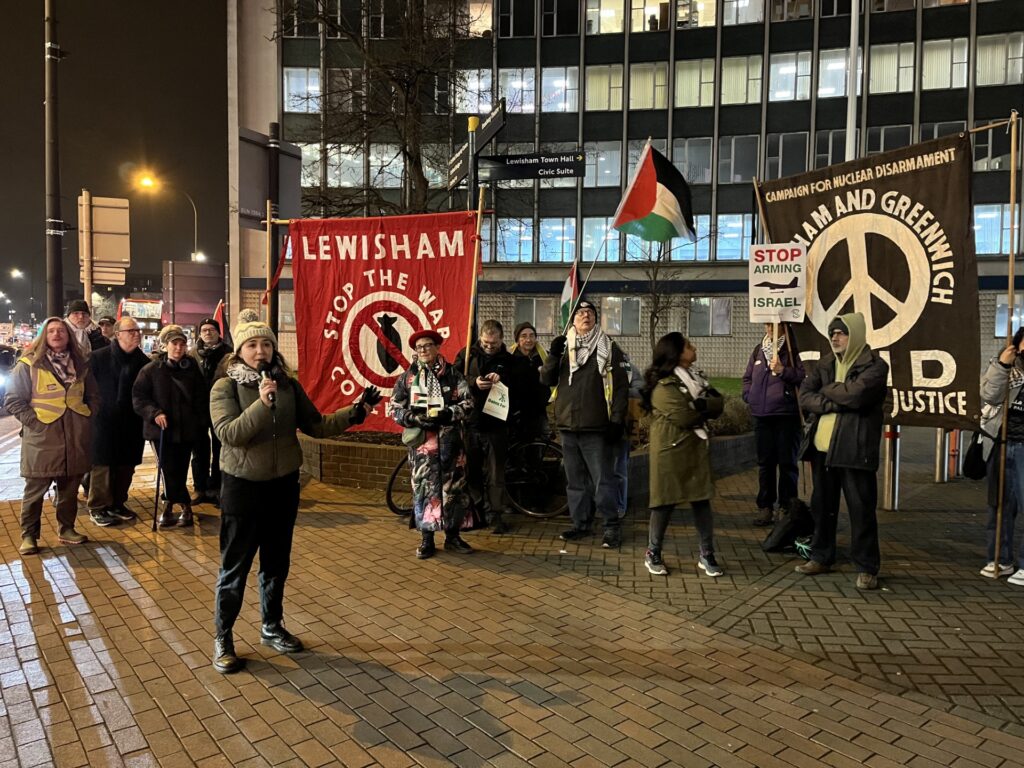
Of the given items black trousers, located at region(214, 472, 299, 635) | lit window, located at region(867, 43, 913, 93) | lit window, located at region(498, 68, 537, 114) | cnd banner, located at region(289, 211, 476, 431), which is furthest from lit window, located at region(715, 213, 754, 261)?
black trousers, located at region(214, 472, 299, 635)

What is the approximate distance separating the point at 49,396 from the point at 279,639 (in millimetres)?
3544

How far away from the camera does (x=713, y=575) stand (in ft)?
19.0

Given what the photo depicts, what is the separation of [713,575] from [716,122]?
32489 mm

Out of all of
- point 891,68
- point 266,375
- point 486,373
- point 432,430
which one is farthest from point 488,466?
point 891,68

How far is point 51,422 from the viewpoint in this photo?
6.36m

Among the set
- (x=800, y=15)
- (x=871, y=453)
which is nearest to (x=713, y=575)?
(x=871, y=453)

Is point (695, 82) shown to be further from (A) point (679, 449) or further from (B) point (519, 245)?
(A) point (679, 449)

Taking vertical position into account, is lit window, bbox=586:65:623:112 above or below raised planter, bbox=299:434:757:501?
above

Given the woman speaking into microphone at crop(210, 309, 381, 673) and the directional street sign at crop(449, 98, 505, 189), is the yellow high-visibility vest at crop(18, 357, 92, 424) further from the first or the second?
the directional street sign at crop(449, 98, 505, 189)

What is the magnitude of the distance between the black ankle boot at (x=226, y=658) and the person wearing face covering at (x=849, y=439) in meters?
4.18

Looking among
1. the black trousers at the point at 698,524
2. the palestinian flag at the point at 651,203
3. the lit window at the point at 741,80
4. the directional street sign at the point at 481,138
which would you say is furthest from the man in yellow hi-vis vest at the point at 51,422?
the lit window at the point at 741,80

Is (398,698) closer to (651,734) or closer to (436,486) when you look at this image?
(651,734)

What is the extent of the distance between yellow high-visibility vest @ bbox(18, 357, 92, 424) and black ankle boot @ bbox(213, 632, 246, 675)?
3338 millimetres

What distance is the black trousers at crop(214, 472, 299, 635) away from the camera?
418 centimetres
